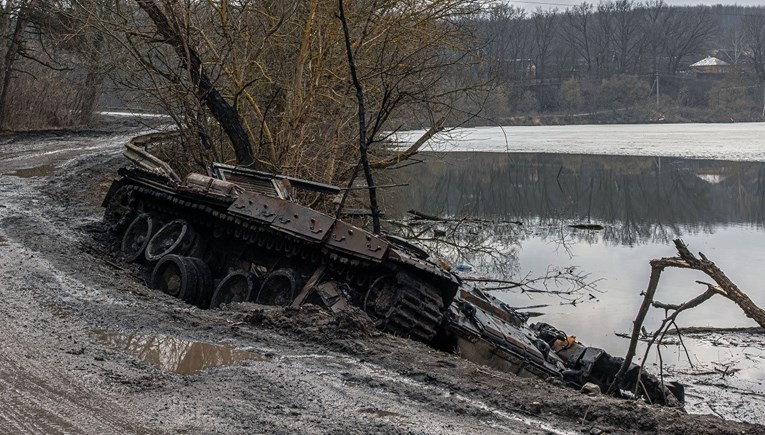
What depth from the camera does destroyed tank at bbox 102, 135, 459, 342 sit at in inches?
351

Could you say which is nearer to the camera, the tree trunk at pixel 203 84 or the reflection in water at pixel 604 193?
the tree trunk at pixel 203 84

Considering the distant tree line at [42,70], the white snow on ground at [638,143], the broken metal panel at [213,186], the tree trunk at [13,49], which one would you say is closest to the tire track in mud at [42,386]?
the broken metal panel at [213,186]

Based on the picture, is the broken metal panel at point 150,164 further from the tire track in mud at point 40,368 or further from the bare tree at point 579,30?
the bare tree at point 579,30

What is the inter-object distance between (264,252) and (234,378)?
4740 millimetres

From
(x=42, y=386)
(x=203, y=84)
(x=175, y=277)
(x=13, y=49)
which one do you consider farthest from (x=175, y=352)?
(x=13, y=49)

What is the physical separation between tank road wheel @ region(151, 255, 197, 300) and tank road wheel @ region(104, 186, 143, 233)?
1.77m

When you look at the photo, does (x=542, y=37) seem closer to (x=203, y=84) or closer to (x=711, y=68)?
(x=711, y=68)

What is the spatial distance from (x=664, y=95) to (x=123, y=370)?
75.9 meters

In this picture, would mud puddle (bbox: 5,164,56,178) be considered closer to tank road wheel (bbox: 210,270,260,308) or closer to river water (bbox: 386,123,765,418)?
river water (bbox: 386,123,765,418)

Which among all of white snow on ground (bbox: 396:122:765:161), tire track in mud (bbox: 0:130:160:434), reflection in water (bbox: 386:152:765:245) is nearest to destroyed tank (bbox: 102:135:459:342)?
tire track in mud (bbox: 0:130:160:434)

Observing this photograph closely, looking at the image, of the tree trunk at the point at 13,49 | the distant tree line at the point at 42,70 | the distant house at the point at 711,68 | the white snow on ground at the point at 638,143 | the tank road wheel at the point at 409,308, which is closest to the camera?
the tank road wheel at the point at 409,308

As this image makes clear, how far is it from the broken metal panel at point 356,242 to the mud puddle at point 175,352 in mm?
2447

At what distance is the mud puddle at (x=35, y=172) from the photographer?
677 inches

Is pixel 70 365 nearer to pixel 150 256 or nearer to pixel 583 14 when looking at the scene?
pixel 150 256
